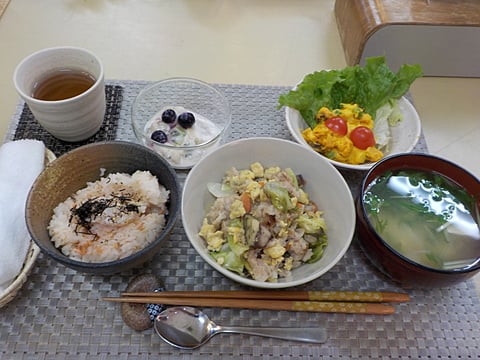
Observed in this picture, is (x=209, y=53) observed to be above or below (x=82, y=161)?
→ below

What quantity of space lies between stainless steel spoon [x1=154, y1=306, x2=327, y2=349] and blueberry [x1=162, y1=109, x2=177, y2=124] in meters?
0.71

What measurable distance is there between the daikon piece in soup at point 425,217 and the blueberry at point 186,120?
67cm

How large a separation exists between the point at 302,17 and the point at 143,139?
1394 mm

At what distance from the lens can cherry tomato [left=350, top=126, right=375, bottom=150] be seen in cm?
138

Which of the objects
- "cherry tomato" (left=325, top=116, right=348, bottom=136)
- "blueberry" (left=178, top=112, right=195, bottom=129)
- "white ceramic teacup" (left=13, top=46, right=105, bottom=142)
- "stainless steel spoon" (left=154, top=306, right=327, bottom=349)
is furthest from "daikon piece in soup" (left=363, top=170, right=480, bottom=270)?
"white ceramic teacup" (left=13, top=46, right=105, bottom=142)

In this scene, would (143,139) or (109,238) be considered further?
(143,139)

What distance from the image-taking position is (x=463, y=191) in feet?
3.96

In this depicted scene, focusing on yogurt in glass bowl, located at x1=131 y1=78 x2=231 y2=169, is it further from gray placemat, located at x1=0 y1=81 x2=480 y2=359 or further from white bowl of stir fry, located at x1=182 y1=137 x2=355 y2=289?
gray placemat, located at x1=0 y1=81 x2=480 y2=359

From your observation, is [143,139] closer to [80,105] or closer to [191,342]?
[80,105]

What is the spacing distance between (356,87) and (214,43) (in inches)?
34.1

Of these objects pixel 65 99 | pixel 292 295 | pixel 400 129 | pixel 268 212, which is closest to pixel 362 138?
pixel 400 129

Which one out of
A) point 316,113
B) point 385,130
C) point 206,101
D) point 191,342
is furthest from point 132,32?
point 191,342

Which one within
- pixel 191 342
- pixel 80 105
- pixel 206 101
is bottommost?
pixel 191 342

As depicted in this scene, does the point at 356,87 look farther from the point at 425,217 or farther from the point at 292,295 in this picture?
the point at 292,295
